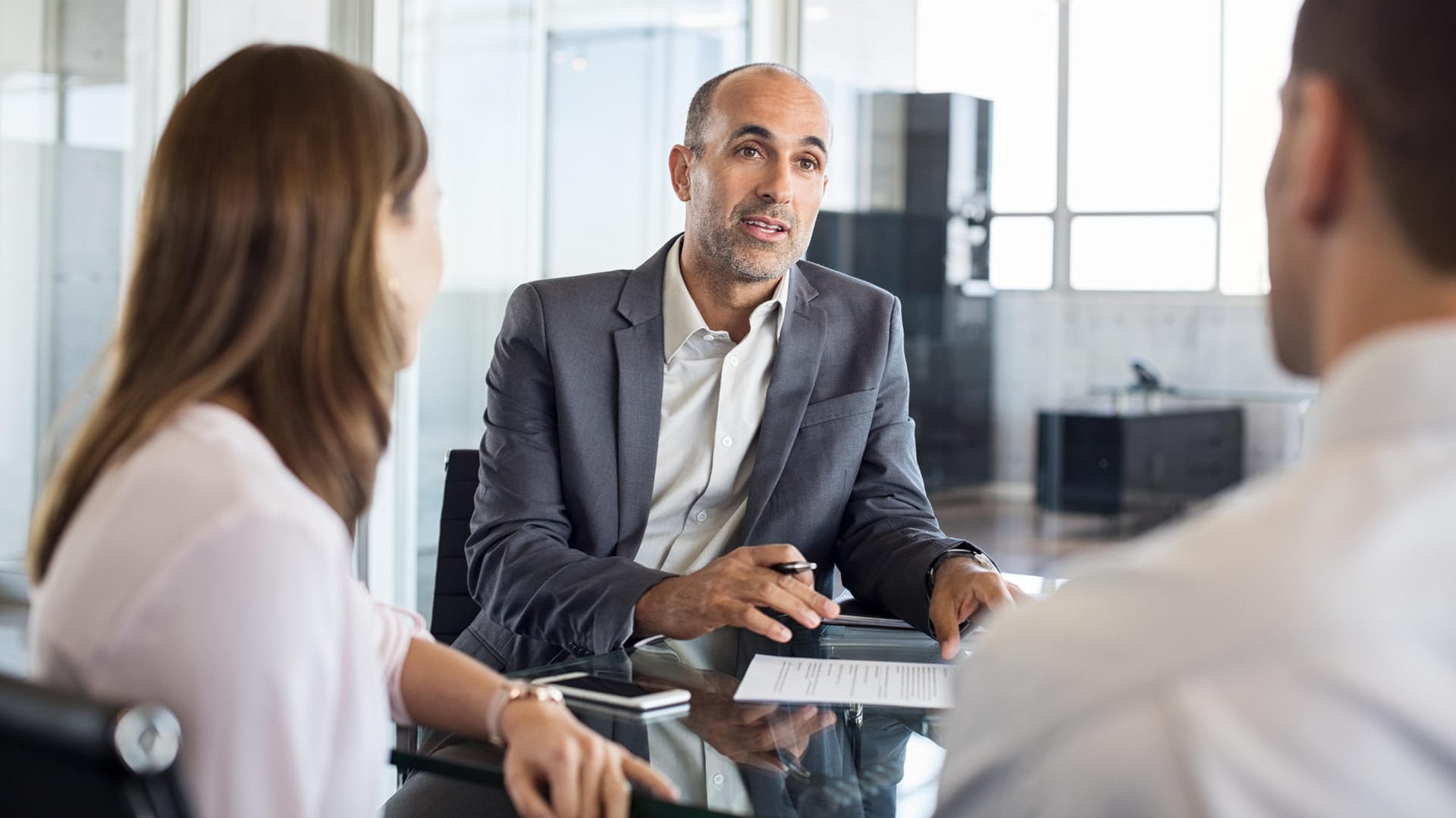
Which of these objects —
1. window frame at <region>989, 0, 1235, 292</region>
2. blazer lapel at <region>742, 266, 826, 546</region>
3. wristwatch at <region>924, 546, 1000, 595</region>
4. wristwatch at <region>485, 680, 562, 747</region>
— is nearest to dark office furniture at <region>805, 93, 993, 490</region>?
window frame at <region>989, 0, 1235, 292</region>

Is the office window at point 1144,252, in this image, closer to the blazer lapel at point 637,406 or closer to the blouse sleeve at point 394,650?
the blazer lapel at point 637,406

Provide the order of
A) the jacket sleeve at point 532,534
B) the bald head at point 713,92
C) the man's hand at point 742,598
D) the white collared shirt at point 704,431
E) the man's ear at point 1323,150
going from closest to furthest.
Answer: the man's ear at point 1323,150, the man's hand at point 742,598, the jacket sleeve at point 532,534, the white collared shirt at point 704,431, the bald head at point 713,92

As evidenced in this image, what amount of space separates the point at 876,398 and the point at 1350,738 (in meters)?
1.66

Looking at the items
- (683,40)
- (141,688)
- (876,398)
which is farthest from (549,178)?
(141,688)

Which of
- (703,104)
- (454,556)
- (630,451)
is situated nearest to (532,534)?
(630,451)

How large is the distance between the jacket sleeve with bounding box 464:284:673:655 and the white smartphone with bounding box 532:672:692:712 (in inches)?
11.0

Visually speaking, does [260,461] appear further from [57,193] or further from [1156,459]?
[1156,459]

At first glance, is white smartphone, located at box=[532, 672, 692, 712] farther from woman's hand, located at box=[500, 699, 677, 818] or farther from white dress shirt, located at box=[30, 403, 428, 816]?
white dress shirt, located at box=[30, 403, 428, 816]

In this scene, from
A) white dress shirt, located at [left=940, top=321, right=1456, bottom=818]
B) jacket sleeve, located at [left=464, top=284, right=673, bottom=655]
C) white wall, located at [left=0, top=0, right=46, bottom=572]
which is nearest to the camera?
white dress shirt, located at [left=940, top=321, right=1456, bottom=818]

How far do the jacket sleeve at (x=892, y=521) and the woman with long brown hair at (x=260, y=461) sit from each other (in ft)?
2.76

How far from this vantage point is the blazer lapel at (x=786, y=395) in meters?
2.14

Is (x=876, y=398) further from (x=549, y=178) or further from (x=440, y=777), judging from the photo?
(x=549, y=178)

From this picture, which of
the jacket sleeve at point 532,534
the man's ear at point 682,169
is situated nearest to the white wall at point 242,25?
the man's ear at point 682,169

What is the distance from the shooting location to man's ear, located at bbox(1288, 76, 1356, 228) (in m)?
0.75
